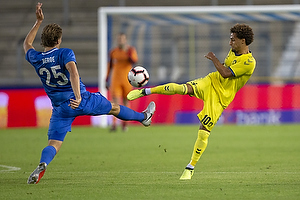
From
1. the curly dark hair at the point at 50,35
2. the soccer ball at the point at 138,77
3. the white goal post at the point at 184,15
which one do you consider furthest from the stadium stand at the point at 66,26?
the curly dark hair at the point at 50,35

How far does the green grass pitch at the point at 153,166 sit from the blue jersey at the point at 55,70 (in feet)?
3.37

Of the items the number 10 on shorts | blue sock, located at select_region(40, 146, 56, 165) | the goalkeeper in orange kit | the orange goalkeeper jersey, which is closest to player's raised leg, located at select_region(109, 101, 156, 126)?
the number 10 on shorts

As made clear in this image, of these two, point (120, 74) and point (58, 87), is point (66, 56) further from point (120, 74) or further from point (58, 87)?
point (120, 74)

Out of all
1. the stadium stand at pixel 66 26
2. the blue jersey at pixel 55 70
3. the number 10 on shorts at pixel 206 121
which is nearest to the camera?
the blue jersey at pixel 55 70

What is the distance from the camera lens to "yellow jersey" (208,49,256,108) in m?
7.16

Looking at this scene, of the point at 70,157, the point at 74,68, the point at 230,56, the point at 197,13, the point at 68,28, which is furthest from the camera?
the point at 68,28

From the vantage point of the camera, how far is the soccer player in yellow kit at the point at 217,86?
700 cm

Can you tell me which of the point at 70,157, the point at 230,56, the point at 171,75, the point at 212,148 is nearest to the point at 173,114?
the point at 171,75

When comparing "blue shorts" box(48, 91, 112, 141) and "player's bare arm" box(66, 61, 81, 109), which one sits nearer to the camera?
"player's bare arm" box(66, 61, 81, 109)

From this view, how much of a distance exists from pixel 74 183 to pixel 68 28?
1539cm

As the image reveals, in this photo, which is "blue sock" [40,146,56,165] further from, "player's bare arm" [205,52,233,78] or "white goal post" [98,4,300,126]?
"white goal post" [98,4,300,126]

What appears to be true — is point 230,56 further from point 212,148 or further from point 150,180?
point 212,148

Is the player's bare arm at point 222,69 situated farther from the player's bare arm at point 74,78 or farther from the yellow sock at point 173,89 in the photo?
the player's bare arm at point 74,78

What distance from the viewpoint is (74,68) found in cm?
639
